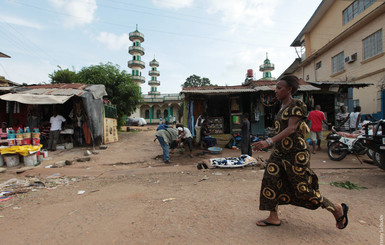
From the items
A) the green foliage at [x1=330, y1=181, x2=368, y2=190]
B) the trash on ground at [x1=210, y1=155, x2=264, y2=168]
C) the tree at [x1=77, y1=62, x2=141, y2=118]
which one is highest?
the tree at [x1=77, y1=62, x2=141, y2=118]

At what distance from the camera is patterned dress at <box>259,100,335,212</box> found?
179 centimetres

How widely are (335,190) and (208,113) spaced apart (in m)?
6.92

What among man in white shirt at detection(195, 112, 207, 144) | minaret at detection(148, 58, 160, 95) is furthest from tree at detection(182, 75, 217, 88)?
man in white shirt at detection(195, 112, 207, 144)

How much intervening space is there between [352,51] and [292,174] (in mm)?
15541

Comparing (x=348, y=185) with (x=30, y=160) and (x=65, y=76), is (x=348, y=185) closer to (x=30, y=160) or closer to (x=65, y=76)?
(x=30, y=160)

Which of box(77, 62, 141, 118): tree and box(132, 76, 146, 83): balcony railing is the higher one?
box(132, 76, 146, 83): balcony railing

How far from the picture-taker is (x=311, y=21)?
17281mm

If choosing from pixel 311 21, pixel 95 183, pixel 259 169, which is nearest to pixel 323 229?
pixel 259 169

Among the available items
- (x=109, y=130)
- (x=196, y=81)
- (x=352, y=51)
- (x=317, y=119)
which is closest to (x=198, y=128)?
(x=317, y=119)

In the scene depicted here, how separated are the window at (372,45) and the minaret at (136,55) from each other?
106 feet

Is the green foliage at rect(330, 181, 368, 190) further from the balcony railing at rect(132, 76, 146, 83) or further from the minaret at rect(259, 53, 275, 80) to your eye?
the minaret at rect(259, 53, 275, 80)

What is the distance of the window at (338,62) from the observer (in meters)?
13.9

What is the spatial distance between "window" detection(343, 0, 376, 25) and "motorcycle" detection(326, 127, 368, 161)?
11193 millimetres

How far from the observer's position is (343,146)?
19.0 feet
